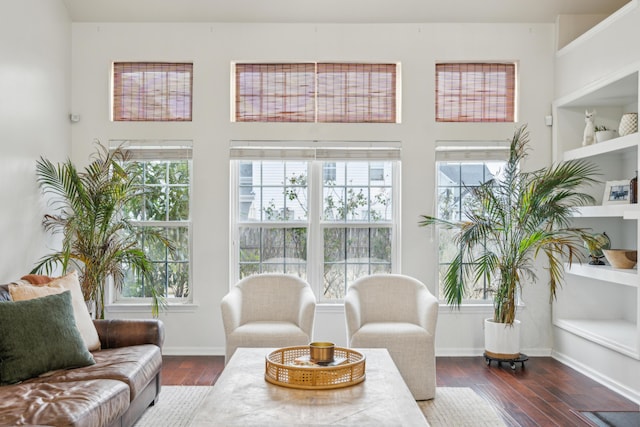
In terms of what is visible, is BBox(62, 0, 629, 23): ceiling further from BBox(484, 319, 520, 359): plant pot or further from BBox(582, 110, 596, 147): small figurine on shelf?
BBox(484, 319, 520, 359): plant pot

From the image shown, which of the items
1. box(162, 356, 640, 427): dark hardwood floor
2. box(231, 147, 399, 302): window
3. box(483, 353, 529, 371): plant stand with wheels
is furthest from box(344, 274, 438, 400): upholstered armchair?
box(483, 353, 529, 371): plant stand with wheels

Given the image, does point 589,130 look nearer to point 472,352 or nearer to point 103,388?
point 472,352

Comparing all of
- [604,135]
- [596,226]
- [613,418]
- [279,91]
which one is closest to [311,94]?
[279,91]

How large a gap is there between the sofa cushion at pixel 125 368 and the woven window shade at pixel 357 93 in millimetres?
2862

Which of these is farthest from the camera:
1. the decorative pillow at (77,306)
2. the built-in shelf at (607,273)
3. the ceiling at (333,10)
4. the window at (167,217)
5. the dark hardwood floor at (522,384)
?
the window at (167,217)

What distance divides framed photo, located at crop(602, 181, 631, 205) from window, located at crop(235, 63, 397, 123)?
2.02m

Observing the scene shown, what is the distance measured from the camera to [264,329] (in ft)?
13.7

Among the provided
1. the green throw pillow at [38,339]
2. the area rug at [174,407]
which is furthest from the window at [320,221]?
the green throw pillow at [38,339]

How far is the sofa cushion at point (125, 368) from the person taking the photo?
301 centimetres

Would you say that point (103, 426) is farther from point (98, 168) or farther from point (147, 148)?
point (147, 148)

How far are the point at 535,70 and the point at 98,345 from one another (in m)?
4.53

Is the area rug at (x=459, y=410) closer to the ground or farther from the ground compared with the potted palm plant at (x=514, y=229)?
closer to the ground

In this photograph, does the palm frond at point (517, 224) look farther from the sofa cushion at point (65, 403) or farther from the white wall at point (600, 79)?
the sofa cushion at point (65, 403)

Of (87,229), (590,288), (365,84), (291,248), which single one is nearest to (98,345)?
(87,229)
